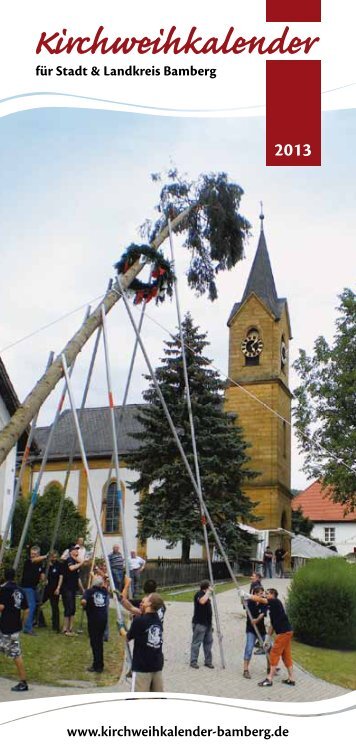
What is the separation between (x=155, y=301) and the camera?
40.6 ft

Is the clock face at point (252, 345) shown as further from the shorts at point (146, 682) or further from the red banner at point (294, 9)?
the red banner at point (294, 9)

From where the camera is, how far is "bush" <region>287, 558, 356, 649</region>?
11492mm

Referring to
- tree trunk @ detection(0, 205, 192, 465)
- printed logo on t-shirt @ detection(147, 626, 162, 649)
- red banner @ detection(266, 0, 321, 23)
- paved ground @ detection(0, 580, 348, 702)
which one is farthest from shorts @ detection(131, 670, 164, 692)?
red banner @ detection(266, 0, 321, 23)

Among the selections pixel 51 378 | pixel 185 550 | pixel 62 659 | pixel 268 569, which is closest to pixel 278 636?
pixel 62 659

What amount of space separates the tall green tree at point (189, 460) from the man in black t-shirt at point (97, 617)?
1497 cm

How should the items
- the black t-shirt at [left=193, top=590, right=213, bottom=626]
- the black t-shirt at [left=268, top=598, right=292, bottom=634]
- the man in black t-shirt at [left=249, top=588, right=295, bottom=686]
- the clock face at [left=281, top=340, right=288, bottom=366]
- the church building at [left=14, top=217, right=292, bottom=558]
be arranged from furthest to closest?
1. the clock face at [left=281, top=340, right=288, bottom=366]
2. the church building at [left=14, top=217, right=292, bottom=558]
3. the black t-shirt at [left=193, top=590, right=213, bottom=626]
4. the black t-shirt at [left=268, top=598, right=292, bottom=634]
5. the man in black t-shirt at [left=249, top=588, right=295, bottom=686]

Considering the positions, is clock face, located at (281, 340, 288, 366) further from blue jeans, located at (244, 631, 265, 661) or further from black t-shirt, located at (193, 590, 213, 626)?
blue jeans, located at (244, 631, 265, 661)

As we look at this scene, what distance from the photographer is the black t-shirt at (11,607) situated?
Answer: 8820 mm

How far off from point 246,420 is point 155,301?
88.4 feet

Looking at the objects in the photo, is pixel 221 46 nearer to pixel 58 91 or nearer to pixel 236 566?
pixel 58 91

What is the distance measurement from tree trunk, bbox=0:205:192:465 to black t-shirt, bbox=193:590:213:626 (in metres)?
3.53

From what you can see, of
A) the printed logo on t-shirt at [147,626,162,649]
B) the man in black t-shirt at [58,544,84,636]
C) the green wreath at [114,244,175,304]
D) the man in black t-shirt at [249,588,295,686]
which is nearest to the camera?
the printed logo on t-shirt at [147,626,162,649]

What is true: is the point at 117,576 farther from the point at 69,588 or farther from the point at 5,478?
the point at 5,478

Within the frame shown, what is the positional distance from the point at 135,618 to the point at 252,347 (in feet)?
113
